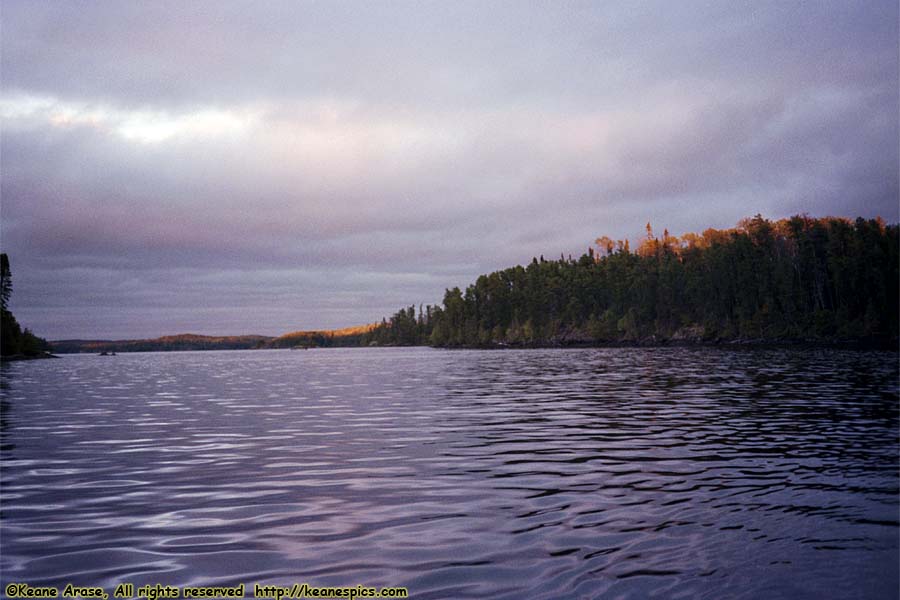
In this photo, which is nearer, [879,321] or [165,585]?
[165,585]

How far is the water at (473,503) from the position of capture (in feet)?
28.5

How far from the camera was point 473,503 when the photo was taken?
12430 millimetres

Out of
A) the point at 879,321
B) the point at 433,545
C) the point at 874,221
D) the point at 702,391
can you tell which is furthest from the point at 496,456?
the point at 874,221

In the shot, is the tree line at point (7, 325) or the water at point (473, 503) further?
the tree line at point (7, 325)

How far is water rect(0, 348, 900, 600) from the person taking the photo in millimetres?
8672

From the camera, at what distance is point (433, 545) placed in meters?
9.86

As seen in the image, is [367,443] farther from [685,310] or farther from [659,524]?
[685,310]

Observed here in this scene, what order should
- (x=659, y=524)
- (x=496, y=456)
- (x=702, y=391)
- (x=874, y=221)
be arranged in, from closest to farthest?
(x=659, y=524) < (x=496, y=456) < (x=702, y=391) < (x=874, y=221)

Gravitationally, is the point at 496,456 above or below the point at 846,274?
below

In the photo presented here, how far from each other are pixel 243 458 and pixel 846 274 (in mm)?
155026

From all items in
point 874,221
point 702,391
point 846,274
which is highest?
point 874,221

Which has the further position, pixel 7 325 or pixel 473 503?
pixel 7 325

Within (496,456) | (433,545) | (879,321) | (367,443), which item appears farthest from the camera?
(879,321)

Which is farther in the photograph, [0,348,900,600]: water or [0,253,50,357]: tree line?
[0,253,50,357]: tree line
